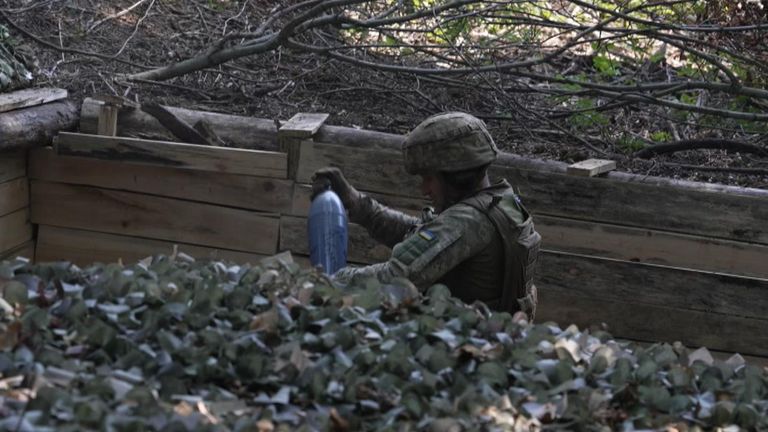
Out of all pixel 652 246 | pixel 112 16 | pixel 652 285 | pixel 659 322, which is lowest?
pixel 659 322

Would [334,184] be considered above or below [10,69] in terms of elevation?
below

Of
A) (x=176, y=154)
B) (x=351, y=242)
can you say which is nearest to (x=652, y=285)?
(x=351, y=242)

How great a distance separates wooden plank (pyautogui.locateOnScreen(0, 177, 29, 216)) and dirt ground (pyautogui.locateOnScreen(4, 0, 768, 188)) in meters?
0.72

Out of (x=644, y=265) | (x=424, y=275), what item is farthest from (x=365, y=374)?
(x=644, y=265)

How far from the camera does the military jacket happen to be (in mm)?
4508

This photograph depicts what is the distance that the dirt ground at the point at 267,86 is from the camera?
7.27 meters

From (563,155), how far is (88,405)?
5.07m

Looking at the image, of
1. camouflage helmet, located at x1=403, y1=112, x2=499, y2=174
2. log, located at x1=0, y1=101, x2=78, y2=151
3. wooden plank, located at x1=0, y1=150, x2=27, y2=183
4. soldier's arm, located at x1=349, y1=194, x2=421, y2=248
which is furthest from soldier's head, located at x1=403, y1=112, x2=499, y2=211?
wooden plank, located at x1=0, y1=150, x2=27, y2=183

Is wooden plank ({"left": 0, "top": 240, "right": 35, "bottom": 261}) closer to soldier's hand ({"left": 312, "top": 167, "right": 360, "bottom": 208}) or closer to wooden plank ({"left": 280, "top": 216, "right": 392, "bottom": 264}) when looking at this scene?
wooden plank ({"left": 280, "top": 216, "right": 392, "bottom": 264})

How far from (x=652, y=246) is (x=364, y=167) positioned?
5.69 feet

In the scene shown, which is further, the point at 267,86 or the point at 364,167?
the point at 267,86

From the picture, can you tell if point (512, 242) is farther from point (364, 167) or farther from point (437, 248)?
point (364, 167)

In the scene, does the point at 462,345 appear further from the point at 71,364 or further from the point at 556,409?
the point at 71,364

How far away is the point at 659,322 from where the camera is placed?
255 inches
